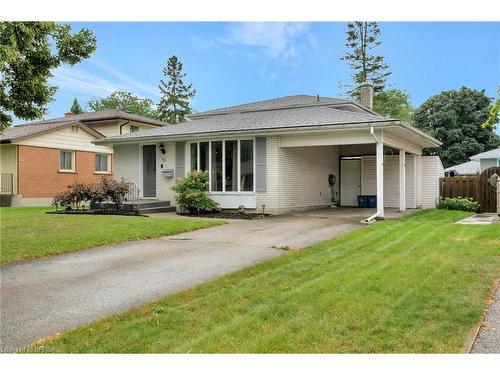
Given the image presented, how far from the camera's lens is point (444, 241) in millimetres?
8656

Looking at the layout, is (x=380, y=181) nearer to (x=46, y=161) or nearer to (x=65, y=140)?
(x=46, y=161)

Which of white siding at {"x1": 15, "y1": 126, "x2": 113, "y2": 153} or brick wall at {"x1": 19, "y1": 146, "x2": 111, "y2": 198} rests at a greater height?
white siding at {"x1": 15, "y1": 126, "x2": 113, "y2": 153}

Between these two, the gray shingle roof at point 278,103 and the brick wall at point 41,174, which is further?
the brick wall at point 41,174

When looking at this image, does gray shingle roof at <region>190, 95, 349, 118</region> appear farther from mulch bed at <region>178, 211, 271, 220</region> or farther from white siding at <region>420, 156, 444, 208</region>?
mulch bed at <region>178, 211, 271, 220</region>

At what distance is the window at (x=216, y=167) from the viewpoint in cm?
1559

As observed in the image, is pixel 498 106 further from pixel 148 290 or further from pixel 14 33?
pixel 14 33

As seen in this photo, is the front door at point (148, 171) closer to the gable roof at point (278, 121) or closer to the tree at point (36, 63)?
the gable roof at point (278, 121)

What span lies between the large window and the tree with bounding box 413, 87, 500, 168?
27886 mm

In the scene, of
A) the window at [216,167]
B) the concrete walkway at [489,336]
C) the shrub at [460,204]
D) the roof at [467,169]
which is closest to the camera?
the concrete walkway at [489,336]

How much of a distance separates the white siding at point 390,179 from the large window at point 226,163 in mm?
5955

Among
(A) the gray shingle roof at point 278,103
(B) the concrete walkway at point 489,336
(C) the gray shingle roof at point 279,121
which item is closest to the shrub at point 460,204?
(C) the gray shingle roof at point 279,121

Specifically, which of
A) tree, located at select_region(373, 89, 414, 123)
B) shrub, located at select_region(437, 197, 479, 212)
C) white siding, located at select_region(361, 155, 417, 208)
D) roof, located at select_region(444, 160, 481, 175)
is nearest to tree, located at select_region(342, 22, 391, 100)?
tree, located at select_region(373, 89, 414, 123)

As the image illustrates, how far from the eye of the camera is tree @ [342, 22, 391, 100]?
32.5 m
